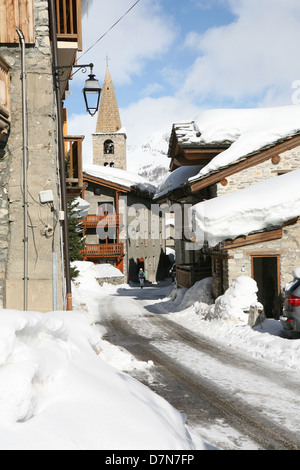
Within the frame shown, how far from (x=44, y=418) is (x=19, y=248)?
636 cm

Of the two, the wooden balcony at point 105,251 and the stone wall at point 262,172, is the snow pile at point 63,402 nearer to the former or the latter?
the stone wall at point 262,172

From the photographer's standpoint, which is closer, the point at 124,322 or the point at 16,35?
the point at 16,35

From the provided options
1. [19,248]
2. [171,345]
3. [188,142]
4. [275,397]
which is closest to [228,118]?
[188,142]

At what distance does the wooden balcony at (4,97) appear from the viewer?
865cm

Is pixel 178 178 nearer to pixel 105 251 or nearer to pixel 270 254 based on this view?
pixel 270 254

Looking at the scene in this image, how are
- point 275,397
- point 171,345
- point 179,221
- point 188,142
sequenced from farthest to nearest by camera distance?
1. point 179,221
2. point 188,142
3. point 171,345
4. point 275,397

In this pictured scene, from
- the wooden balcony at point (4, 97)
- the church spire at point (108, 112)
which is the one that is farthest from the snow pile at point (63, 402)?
the church spire at point (108, 112)

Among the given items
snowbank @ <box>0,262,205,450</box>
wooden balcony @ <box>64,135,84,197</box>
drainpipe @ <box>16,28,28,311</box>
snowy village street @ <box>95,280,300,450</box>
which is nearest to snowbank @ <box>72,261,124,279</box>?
wooden balcony @ <box>64,135,84,197</box>

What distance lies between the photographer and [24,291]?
9.02 m

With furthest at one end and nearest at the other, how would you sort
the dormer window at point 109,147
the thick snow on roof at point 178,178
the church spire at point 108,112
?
the dormer window at point 109,147, the church spire at point 108,112, the thick snow on roof at point 178,178

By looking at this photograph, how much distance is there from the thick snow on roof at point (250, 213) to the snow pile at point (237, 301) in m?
1.79

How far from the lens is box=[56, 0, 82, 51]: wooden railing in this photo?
37.0 feet

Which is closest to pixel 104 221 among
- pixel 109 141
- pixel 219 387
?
pixel 109 141
